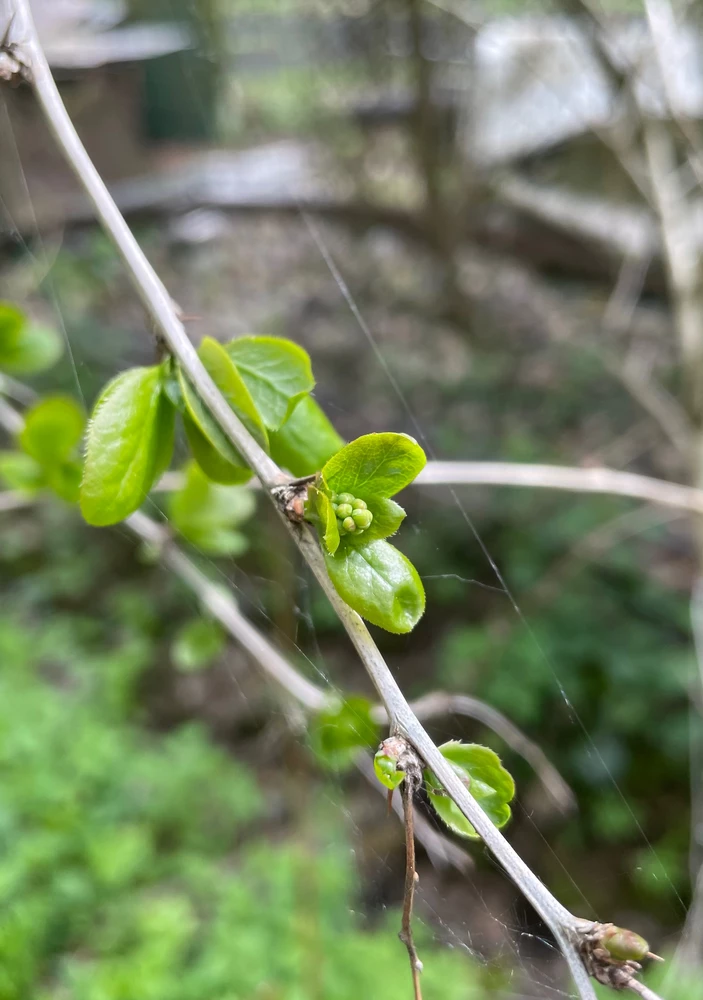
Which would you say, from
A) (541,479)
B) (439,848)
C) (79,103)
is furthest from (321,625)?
(439,848)

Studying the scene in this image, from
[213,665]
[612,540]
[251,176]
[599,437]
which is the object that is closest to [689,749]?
[612,540]

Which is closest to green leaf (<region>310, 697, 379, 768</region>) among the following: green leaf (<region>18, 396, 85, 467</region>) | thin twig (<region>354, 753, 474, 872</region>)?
thin twig (<region>354, 753, 474, 872</region>)

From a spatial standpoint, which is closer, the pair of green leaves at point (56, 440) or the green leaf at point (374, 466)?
the green leaf at point (374, 466)

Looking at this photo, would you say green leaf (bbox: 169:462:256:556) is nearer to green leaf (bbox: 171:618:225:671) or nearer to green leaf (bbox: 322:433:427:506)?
green leaf (bbox: 171:618:225:671)

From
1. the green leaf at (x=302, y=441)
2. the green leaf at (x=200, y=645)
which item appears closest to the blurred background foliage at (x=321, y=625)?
the green leaf at (x=200, y=645)

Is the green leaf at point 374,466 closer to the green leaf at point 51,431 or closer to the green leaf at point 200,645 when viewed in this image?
the green leaf at point 51,431

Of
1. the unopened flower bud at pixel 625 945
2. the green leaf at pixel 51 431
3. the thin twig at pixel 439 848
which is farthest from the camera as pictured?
the green leaf at pixel 51 431
